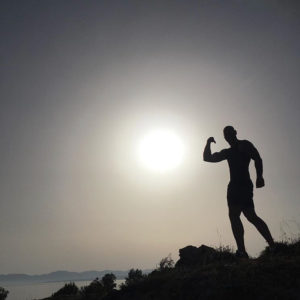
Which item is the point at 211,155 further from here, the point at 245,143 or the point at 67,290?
the point at 67,290

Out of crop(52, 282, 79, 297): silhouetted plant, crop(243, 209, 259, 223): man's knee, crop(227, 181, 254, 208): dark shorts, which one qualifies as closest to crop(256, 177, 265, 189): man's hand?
crop(227, 181, 254, 208): dark shorts

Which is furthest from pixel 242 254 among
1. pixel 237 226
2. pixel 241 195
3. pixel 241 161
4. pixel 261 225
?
pixel 241 161

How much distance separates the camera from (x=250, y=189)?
8.23 m

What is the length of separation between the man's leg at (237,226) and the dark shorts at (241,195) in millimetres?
119

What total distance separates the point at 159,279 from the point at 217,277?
51.7 inches

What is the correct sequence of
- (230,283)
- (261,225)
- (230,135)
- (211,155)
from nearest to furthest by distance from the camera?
(230,283) → (261,225) → (230,135) → (211,155)

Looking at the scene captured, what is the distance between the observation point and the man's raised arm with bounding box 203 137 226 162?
28.6 feet

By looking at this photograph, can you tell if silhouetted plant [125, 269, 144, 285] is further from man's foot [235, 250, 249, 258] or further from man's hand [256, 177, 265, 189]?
man's hand [256, 177, 265, 189]

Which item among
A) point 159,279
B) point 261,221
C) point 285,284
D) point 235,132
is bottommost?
point 285,284

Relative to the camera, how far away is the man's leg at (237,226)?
317 inches

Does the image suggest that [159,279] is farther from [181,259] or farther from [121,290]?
[181,259]

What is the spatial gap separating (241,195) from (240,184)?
0.26m

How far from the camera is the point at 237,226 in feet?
26.5

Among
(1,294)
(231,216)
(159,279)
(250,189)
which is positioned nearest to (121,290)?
(159,279)
